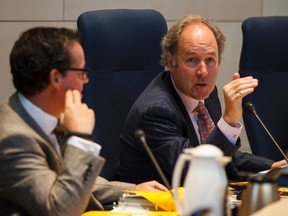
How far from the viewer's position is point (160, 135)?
308cm

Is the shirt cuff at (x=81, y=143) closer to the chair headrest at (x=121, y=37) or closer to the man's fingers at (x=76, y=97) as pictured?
the man's fingers at (x=76, y=97)

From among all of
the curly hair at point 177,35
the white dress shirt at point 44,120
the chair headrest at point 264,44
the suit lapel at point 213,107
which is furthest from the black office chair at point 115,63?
the white dress shirt at point 44,120

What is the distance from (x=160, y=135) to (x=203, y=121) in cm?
26

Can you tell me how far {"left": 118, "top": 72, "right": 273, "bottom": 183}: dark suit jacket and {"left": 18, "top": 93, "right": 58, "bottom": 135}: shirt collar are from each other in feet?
2.77

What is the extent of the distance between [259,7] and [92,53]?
1.80 m

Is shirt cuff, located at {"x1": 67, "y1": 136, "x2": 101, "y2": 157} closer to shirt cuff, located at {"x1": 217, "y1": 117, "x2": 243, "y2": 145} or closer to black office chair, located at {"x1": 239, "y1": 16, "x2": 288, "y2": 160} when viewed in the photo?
shirt cuff, located at {"x1": 217, "y1": 117, "x2": 243, "y2": 145}

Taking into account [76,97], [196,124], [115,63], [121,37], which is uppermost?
[76,97]

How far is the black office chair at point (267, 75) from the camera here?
3.89 m

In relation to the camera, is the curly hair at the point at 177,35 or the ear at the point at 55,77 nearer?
the ear at the point at 55,77

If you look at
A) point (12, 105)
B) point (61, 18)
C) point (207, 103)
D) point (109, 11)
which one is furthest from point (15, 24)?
point (12, 105)

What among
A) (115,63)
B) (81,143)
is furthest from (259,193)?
(115,63)

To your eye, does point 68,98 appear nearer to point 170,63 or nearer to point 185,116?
point 185,116

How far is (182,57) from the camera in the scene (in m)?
3.26

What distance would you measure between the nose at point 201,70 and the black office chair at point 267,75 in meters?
0.71
